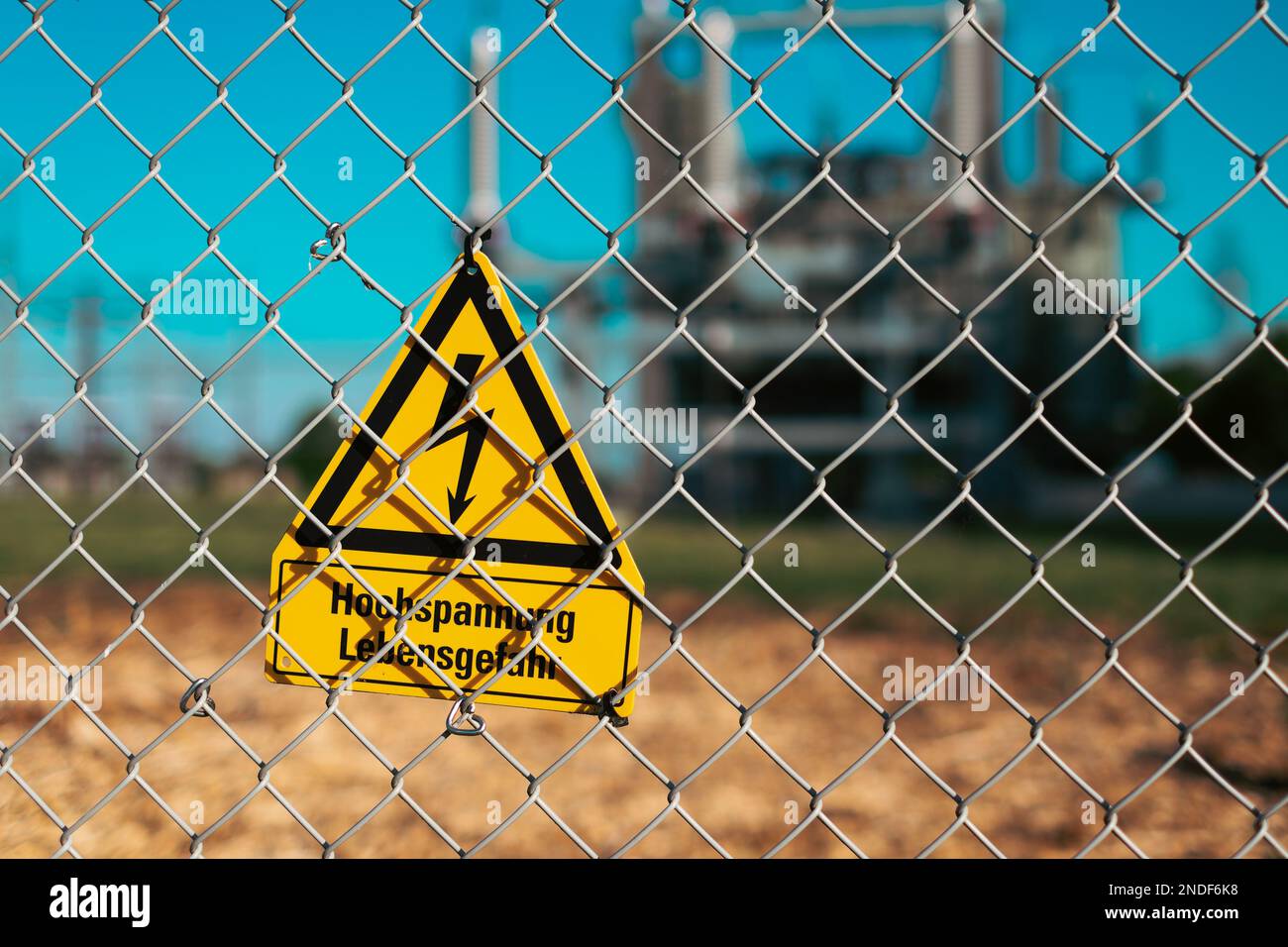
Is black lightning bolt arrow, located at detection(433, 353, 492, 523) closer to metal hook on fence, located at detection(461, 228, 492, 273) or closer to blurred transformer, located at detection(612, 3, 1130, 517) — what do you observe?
metal hook on fence, located at detection(461, 228, 492, 273)

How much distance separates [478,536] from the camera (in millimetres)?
1227

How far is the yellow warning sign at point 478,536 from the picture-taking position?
1227 mm

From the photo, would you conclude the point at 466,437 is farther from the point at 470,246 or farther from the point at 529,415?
the point at 470,246

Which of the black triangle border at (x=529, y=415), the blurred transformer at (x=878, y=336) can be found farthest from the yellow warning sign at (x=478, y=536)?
the blurred transformer at (x=878, y=336)

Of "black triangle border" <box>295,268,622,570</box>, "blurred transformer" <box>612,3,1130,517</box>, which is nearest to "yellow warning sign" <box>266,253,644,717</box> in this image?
"black triangle border" <box>295,268,622,570</box>

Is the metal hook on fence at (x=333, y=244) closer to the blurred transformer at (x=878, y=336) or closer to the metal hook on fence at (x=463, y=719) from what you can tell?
the metal hook on fence at (x=463, y=719)

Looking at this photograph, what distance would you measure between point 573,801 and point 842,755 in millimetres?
1076

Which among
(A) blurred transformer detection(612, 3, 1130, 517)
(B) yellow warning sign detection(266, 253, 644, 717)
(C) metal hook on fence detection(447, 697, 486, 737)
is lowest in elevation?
(C) metal hook on fence detection(447, 697, 486, 737)

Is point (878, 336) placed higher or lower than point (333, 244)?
higher

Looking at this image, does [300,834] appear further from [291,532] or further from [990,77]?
[990,77]

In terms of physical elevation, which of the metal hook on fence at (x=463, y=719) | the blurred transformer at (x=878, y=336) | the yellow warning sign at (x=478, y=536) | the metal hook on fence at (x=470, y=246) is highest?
the blurred transformer at (x=878, y=336)

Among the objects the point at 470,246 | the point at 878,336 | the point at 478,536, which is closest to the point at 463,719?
the point at 478,536

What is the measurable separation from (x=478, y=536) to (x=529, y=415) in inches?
6.6

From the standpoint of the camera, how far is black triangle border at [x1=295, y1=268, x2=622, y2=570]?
1.22 meters
